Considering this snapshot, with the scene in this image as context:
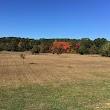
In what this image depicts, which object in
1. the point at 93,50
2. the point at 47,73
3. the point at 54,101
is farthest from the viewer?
the point at 93,50

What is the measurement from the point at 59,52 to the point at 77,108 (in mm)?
151594

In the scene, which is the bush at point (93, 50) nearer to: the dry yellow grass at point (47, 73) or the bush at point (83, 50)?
the bush at point (83, 50)

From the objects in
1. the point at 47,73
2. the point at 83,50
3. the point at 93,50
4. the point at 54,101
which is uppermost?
the point at 93,50

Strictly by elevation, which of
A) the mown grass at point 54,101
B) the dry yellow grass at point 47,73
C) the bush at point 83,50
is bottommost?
the dry yellow grass at point 47,73

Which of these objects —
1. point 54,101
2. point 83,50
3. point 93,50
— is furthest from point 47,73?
point 83,50

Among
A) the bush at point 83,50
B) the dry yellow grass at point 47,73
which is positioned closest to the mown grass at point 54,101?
the dry yellow grass at point 47,73

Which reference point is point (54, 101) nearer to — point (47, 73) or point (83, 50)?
point (47, 73)

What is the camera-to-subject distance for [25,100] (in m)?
19.9

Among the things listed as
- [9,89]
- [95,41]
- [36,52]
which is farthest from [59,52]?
[9,89]

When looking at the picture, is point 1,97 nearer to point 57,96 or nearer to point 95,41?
point 57,96

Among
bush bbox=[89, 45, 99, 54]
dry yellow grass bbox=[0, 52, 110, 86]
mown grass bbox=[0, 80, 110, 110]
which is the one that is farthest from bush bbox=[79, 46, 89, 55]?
mown grass bbox=[0, 80, 110, 110]

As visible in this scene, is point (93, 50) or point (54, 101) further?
point (93, 50)

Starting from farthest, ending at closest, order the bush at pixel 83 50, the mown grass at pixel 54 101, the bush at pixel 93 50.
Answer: the bush at pixel 83 50 < the bush at pixel 93 50 < the mown grass at pixel 54 101

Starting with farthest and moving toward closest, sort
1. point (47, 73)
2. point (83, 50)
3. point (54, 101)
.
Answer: point (83, 50), point (47, 73), point (54, 101)
